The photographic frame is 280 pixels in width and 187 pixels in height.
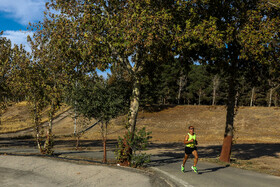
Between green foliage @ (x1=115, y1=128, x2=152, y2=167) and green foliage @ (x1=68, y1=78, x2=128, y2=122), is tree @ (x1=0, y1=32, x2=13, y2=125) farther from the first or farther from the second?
green foliage @ (x1=115, y1=128, x2=152, y2=167)

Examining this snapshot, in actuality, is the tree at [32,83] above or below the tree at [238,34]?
below

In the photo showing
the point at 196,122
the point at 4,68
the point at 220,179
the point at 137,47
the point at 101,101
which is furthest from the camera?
the point at 196,122

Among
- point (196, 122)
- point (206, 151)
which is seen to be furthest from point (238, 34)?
point (196, 122)

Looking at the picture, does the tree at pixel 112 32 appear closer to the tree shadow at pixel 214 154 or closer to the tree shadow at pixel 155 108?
the tree shadow at pixel 214 154

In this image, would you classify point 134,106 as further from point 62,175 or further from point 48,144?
point 48,144

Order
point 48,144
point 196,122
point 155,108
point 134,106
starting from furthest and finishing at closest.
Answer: point 155,108 < point 196,122 < point 48,144 < point 134,106

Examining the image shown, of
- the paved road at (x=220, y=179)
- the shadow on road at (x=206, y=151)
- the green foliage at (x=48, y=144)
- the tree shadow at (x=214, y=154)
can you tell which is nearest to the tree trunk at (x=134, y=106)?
the paved road at (x=220, y=179)

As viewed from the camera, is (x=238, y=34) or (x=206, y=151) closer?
(x=238, y=34)

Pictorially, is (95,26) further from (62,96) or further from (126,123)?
(62,96)

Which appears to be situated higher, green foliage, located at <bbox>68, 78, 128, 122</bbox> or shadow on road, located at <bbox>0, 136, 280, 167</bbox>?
green foliage, located at <bbox>68, 78, 128, 122</bbox>

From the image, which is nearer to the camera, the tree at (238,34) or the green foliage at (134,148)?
the green foliage at (134,148)

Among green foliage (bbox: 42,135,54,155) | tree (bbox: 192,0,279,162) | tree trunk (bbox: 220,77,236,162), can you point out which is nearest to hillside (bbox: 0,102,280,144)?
green foliage (bbox: 42,135,54,155)

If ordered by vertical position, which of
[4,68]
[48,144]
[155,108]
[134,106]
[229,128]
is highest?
[4,68]

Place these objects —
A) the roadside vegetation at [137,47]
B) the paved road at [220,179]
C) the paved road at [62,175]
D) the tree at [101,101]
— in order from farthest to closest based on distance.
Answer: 1. the tree at [101,101]
2. the roadside vegetation at [137,47]
3. the paved road at [62,175]
4. the paved road at [220,179]
